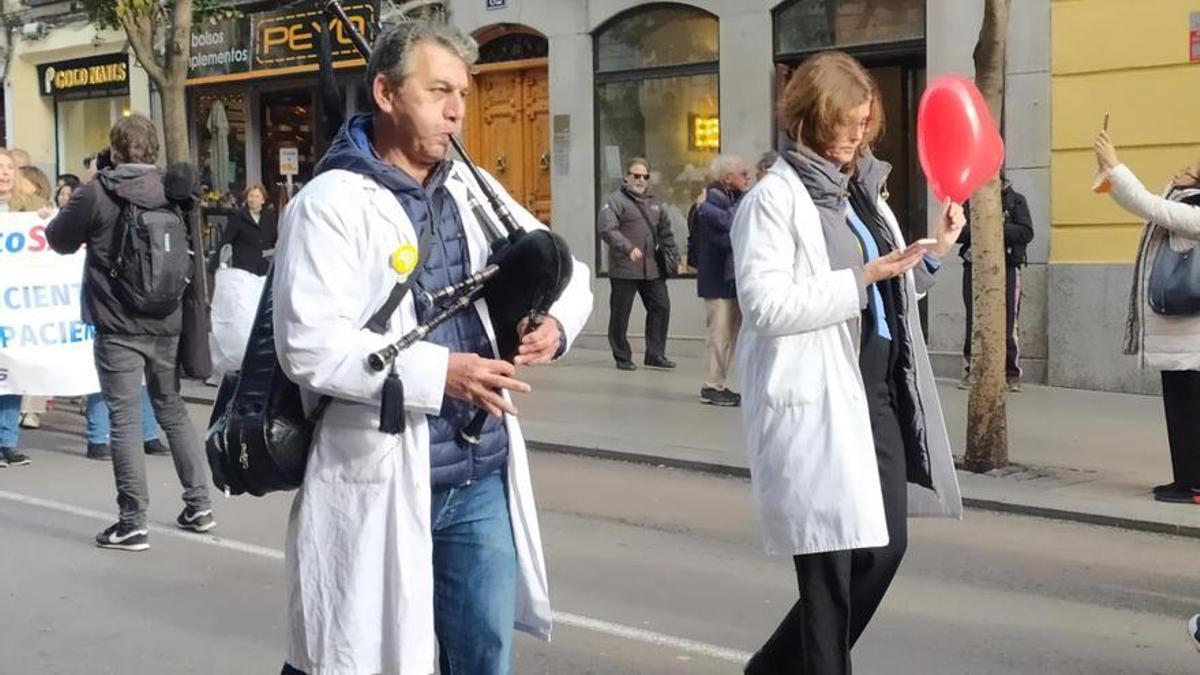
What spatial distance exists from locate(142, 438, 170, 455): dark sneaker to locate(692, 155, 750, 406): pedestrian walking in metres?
4.23

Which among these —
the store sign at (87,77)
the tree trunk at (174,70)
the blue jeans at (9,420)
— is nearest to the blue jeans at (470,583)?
the blue jeans at (9,420)

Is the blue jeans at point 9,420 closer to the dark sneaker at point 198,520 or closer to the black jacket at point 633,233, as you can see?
the dark sneaker at point 198,520

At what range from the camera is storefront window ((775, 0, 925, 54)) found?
14500 mm

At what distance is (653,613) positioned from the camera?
20.7 ft

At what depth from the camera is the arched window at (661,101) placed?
16422 millimetres

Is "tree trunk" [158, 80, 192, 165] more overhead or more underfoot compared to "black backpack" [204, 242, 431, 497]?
more overhead

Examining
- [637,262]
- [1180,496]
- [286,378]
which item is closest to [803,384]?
[286,378]

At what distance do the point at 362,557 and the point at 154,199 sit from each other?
4844mm

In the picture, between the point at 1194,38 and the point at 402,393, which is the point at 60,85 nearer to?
the point at 1194,38

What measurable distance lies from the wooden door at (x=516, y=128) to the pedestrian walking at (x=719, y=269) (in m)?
5.40

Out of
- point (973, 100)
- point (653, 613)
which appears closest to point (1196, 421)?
point (653, 613)

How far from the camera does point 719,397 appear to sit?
1248 cm

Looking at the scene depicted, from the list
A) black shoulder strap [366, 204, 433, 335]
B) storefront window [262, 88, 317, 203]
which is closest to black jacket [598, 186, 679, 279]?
storefront window [262, 88, 317, 203]

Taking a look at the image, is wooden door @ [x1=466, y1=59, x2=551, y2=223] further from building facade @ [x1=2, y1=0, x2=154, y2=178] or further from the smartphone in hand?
the smartphone in hand
